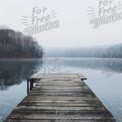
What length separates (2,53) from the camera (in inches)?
3834

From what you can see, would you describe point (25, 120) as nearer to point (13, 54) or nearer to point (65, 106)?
point (65, 106)

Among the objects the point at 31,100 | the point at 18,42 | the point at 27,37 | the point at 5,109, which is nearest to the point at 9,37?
the point at 18,42

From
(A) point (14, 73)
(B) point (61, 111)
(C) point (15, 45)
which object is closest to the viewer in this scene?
(B) point (61, 111)

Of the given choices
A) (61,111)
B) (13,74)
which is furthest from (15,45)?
(61,111)

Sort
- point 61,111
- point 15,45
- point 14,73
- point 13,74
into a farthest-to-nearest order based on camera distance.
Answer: point 15,45 < point 14,73 < point 13,74 < point 61,111

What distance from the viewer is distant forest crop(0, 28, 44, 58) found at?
97.1 metres

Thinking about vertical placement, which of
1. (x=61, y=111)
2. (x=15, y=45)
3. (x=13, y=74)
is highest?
(x=15, y=45)

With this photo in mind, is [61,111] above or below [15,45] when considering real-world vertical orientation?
below

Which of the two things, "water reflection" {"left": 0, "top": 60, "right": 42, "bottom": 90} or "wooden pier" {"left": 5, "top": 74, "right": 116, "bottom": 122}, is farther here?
"water reflection" {"left": 0, "top": 60, "right": 42, "bottom": 90}

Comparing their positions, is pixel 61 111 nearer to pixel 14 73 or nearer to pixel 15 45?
pixel 14 73

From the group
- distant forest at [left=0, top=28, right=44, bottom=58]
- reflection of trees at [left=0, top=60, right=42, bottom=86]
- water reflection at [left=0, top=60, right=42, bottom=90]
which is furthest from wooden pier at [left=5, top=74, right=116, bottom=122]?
distant forest at [left=0, top=28, right=44, bottom=58]

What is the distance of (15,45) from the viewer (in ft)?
332

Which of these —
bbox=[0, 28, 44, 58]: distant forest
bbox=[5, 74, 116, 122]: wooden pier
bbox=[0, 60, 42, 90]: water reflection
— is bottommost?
bbox=[0, 60, 42, 90]: water reflection

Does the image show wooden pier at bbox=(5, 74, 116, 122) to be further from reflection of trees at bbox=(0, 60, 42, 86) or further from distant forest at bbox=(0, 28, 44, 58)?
distant forest at bbox=(0, 28, 44, 58)
